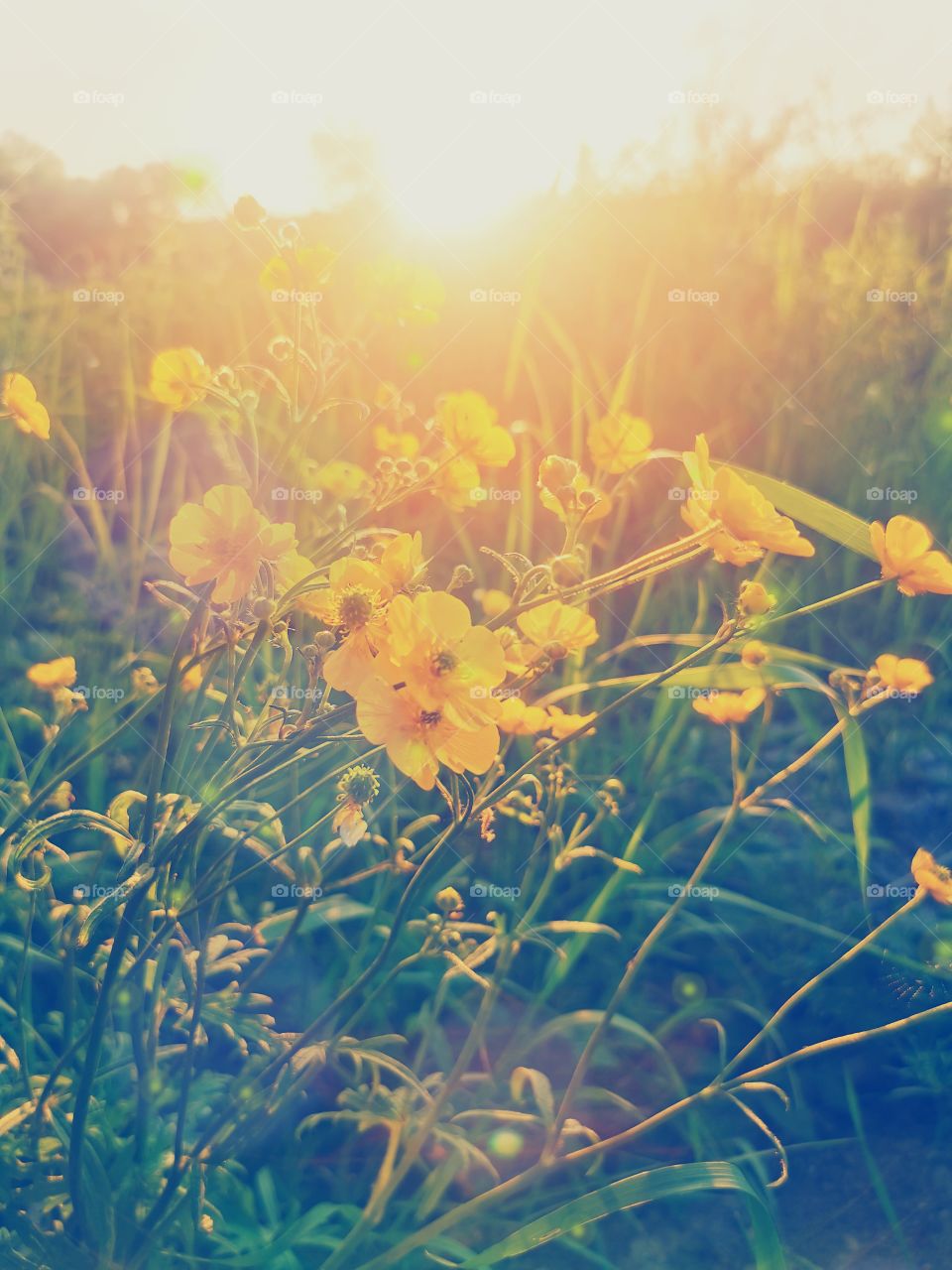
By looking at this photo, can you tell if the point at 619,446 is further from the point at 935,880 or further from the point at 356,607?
the point at 935,880

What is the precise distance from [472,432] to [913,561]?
0.43 m

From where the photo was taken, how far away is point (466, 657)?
801 mm

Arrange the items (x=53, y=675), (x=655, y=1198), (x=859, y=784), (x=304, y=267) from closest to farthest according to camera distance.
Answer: (x=304, y=267) → (x=655, y=1198) → (x=53, y=675) → (x=859, y=784)

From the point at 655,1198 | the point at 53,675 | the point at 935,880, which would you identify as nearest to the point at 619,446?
the point at 935,880

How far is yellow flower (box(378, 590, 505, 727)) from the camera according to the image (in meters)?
0.79

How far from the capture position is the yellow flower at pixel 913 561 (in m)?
0.93

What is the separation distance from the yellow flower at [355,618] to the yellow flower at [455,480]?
15 cm

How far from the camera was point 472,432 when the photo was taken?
36.6 inches

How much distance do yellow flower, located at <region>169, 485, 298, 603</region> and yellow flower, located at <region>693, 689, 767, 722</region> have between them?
0.60m

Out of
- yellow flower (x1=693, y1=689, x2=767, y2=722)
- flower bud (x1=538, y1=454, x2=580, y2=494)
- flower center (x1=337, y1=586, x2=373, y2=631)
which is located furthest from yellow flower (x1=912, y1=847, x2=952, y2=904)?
flower center (x1=337, y1=586, x2=373, y2=631)

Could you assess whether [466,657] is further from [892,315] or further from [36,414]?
[892,315]

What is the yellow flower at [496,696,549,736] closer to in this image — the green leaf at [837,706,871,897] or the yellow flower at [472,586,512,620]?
the yellow flower at [472,586,512,620]

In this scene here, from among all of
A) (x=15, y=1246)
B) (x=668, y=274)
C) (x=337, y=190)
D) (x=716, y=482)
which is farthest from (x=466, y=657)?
(x=668, y=274)

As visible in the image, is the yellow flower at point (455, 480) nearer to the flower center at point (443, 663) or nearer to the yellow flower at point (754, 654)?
the flower center at point (443, 663)
